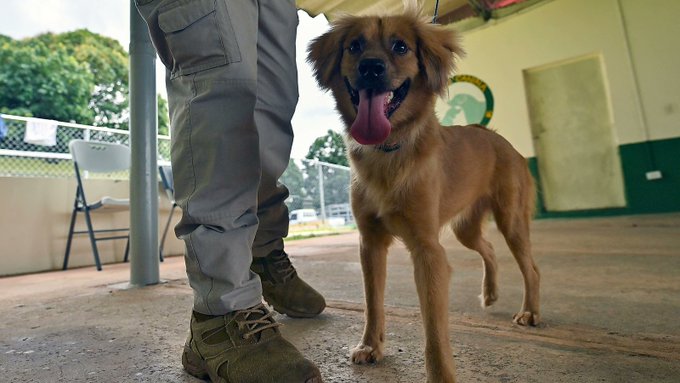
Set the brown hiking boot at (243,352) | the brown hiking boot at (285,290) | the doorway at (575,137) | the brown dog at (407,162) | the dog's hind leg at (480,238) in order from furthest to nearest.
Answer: the doorway at (575,137)
the dog's hind leg at (480,238)
the brown hiking boot at (285,290)
the brown dog at (407,162)
the brown hiking boot at (243,352)

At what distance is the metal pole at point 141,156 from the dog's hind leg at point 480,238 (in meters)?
1.92

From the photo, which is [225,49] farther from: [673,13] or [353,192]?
[673,13]

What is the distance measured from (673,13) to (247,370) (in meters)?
7.60

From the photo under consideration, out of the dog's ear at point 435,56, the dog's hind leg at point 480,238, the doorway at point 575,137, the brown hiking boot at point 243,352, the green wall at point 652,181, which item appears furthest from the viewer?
the doorway at point 575,137

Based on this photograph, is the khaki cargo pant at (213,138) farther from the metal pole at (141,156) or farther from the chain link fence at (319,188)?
the chain link fence at (319,188)

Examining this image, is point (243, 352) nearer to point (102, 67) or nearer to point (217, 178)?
point (217, 178)

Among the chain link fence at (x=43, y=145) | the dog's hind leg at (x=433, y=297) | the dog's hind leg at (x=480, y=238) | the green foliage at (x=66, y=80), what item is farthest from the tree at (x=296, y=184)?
the green foliage at (x=66, y=80)

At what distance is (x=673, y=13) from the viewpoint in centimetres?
595

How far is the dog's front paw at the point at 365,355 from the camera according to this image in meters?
1.17

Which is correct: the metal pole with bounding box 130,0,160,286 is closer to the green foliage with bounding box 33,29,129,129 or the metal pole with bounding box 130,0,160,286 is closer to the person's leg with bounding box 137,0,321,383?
the person's leg with bounding box 137,0,321,383

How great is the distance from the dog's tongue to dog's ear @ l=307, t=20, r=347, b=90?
0.22 metres

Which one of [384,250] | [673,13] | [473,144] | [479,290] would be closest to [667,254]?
[479,290]

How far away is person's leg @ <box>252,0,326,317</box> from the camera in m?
1.41

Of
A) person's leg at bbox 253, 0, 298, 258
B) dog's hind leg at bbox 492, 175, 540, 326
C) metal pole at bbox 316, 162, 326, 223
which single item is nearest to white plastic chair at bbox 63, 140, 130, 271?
person's leg at bbox 253, 0, 298, 258
